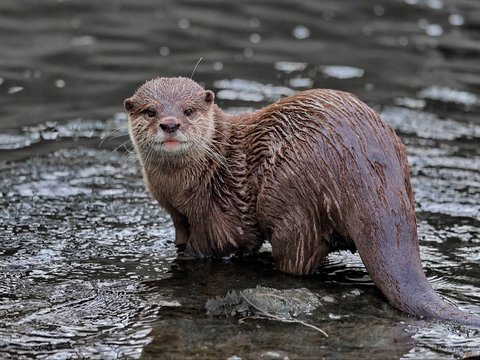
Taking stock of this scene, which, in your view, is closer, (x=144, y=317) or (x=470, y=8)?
(x=144, y=317)

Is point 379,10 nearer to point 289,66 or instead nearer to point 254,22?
point 254,22

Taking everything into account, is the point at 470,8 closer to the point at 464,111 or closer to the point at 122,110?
the point at 464,111

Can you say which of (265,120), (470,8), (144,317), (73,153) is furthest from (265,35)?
(144,317)

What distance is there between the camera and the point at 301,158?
4590 millimetres

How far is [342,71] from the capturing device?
9.08 m

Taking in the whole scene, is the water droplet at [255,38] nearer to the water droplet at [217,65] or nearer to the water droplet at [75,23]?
the water droplet at [217,65]

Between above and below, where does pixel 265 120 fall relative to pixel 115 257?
above

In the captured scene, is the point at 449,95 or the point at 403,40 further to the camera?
the point at 403,40

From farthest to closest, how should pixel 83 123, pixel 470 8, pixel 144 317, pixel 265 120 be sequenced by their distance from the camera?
pixel 470 8
pixel 83 123
pixel 265 120
pixel 144 317

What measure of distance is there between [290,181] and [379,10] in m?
6.60

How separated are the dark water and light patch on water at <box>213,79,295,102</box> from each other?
33mm

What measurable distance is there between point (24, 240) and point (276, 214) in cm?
146

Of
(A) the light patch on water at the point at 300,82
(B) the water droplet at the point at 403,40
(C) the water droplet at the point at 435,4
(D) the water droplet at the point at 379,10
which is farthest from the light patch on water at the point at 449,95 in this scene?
(C) the water droplet at the point at 435,4

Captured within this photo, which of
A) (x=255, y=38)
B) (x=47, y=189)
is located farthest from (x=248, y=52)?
(x=47, y=189)
